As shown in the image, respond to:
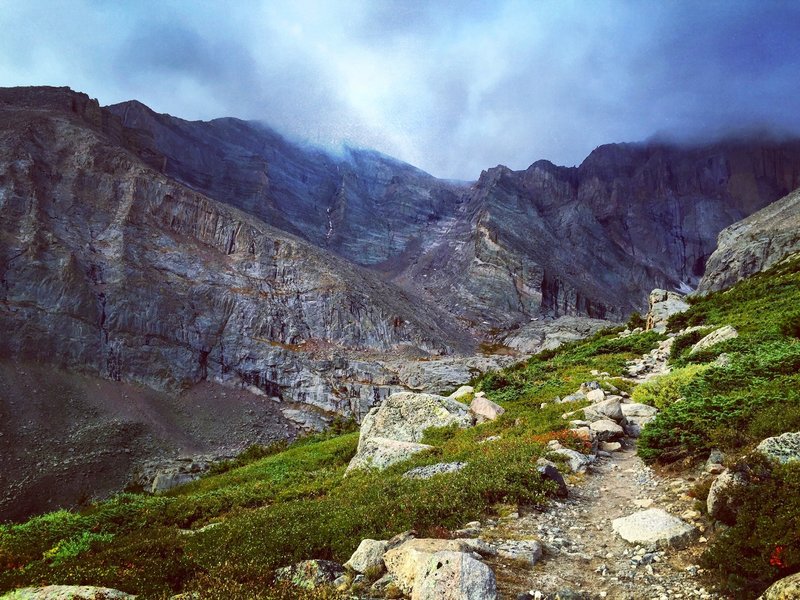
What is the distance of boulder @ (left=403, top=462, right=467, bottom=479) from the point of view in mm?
12186

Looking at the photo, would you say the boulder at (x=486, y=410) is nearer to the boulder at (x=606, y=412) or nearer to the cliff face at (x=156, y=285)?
the boulder at (x=606, y=412)

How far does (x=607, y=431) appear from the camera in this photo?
45.1 ft

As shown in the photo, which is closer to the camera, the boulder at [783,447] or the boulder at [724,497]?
the boulder at [724,497]

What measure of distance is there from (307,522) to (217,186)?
178946 millimetres

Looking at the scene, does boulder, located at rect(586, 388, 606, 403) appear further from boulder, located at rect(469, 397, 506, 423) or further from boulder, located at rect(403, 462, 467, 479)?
boulder, located at rect(403, 462, 467, 479)

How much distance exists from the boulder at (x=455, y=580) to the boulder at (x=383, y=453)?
9768 millimetres

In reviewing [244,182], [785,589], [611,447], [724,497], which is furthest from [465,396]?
[244,182]

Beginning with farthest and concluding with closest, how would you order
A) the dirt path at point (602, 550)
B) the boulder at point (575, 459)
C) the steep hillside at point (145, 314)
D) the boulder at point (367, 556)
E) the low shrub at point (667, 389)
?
the steep hillside at point (145, 314) → the low shrub at point (667, 389) → the boulder at point (575, 459) → the boulder at point (367, 556) → the dirt path at point (602, 550)

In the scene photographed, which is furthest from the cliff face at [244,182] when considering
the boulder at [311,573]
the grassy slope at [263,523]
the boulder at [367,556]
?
the boulder at [367,556]

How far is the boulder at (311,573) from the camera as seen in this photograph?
22.9ft

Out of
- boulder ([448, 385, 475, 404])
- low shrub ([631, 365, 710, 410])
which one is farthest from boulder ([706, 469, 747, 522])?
boulder ([448, 385, 475, 404])

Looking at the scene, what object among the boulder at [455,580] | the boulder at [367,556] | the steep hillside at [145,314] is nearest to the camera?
the boulder at [455,580]

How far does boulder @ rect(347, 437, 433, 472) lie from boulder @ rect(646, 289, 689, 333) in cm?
2659

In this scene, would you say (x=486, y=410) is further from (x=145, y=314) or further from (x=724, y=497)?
(x=145, y=314)
